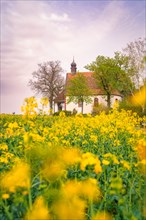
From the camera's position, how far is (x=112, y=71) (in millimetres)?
43188

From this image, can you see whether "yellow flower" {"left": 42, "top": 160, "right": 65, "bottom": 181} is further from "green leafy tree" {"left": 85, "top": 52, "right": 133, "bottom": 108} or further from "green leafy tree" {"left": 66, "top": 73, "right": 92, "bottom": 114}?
"green leafy tree" {"left": 66, "top": 73, "right": 92, "bottom": 114}

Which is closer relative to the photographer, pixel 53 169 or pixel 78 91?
pixel 53 169

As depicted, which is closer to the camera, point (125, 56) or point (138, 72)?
point (138, 72)

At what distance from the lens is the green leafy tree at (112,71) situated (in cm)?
4291

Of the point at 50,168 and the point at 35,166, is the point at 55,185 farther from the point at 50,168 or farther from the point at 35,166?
the point at 50,168

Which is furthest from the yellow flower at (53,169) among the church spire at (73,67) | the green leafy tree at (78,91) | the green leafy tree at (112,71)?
the church spire at (73,67)

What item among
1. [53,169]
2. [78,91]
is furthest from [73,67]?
[53,169]

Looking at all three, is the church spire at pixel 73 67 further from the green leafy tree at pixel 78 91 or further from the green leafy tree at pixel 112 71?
the green leafy tree at pixel 112 71

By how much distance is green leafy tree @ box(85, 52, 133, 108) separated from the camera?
42.9m

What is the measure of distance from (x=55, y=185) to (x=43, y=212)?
49.9 inches

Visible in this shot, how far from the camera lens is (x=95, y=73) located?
4469 centimetres

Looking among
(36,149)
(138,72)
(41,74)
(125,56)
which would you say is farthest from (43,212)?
(41,74)

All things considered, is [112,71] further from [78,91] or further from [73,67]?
[73,67]

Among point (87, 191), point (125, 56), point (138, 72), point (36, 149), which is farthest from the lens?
point (125, 56)
